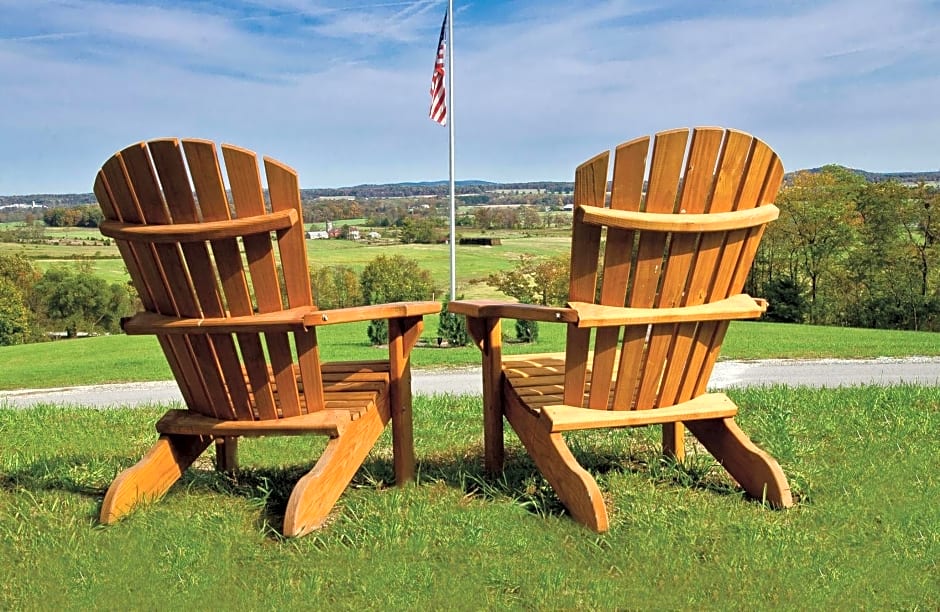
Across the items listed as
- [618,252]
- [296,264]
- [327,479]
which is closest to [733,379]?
[618,252]

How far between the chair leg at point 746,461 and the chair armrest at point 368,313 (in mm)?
1429

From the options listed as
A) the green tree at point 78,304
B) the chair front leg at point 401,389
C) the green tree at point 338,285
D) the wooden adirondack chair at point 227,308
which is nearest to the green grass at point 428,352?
the chair front leg at point 401,389

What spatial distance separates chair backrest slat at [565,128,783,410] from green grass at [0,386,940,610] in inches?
22.5

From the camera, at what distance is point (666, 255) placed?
116 inches

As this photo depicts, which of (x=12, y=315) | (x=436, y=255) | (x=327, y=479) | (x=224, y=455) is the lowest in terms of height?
(x=12, y=315)

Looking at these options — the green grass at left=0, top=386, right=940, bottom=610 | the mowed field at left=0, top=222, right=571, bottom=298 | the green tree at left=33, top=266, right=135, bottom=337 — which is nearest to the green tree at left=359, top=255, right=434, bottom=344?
the mowed field at left=0, top=222, right=571, bottom=298

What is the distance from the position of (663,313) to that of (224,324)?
1.81m

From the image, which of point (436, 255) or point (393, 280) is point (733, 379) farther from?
point (436, 255)

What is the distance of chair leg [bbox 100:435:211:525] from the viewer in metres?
A: 3.13

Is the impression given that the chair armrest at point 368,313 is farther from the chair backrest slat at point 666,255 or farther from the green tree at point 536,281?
the green tree at point 536,281

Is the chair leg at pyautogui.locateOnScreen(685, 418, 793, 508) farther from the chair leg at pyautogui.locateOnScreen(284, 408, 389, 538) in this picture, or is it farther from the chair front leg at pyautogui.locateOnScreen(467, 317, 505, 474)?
the chair leg at pyautogui.locateOnScreen(284, 408, 389, 538)

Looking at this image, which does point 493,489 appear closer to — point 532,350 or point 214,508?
point 214,508

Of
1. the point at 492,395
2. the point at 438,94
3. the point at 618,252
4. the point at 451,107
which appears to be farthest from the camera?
the point at 451,107

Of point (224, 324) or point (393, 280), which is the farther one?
point (393, 280)
